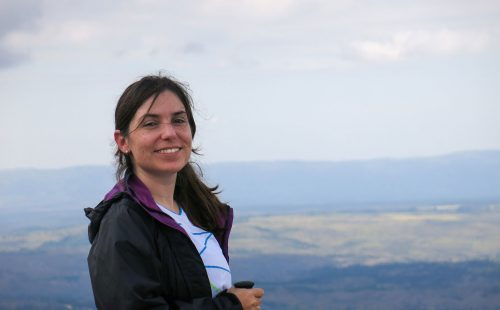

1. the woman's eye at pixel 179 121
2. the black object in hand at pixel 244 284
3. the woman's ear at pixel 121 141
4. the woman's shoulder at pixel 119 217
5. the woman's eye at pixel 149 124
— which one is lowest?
the black object in hand at pixel 244 284

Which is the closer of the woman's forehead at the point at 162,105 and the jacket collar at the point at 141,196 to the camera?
the jacket collar at the point at 141,196

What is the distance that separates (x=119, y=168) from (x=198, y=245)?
58cm

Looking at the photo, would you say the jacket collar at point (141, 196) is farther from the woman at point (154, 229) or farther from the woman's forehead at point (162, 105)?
the woman's forehead at point (162, 105)

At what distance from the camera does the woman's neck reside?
159 inches

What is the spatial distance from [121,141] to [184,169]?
0.57 m

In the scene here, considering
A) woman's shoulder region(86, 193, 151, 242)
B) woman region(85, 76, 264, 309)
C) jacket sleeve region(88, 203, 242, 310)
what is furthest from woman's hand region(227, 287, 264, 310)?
woman's shoulder region(86, 193, 151, 242)

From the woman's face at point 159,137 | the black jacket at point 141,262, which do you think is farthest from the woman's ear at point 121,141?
the black jacket at point 141,262

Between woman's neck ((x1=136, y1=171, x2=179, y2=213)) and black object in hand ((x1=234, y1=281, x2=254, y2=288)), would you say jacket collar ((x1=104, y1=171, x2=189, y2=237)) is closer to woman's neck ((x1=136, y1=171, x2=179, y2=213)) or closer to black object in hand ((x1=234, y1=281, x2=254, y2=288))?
woman's neck ((x1=136, y1=171, x2=179, y2=213))

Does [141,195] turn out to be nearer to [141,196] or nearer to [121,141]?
[141,196]

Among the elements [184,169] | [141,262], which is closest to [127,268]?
[141,262]

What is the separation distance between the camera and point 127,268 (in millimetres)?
3576

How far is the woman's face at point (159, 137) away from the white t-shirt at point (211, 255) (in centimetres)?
20

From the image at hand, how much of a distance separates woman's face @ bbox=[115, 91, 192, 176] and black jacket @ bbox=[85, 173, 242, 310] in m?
0.18

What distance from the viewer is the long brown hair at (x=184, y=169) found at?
3977 millimetres
